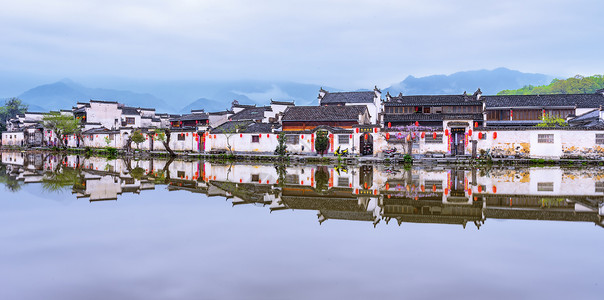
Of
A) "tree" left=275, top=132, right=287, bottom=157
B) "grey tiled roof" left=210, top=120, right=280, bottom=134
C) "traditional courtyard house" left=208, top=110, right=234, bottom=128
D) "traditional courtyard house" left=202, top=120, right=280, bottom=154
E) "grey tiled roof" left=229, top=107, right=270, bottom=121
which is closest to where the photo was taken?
"tree" left=275, top=132, right=287, bottom=157

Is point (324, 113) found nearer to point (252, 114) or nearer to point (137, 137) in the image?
point (252, 114)

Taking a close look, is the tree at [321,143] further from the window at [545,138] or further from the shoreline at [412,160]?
the window at [545,138]

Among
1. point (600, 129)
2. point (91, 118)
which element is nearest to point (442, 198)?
point (600, 129)

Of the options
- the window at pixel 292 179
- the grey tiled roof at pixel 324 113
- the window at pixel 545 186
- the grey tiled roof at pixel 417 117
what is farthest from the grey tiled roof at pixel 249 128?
the window at pixel 545 186

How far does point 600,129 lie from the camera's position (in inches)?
1222

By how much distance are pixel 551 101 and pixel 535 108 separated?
193cm

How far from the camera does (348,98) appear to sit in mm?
50094

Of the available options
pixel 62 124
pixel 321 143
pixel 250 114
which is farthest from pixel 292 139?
pixel 62 124

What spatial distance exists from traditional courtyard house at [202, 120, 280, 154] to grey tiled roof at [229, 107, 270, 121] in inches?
197

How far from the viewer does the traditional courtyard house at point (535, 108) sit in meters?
40.7

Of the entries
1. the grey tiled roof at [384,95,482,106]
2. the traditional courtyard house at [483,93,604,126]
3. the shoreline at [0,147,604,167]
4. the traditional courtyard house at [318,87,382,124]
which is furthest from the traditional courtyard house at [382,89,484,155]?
the traditional courtyard house at [318,87,382,124]

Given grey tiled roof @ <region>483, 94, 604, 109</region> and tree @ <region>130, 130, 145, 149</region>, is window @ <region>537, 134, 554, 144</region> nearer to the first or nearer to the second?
grey tiled roof @ <region>483, 94, 604, 109</region>

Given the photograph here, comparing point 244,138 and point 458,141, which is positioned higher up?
point 244,138

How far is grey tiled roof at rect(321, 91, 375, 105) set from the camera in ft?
163
